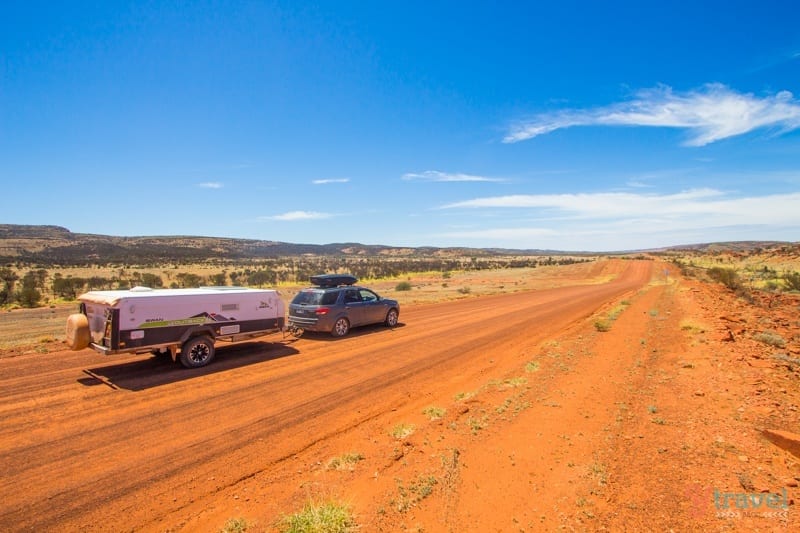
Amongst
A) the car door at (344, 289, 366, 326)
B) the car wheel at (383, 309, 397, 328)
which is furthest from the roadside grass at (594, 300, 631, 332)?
the car door at (344, 289, 366, 326)

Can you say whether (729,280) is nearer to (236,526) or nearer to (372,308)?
(372,308)

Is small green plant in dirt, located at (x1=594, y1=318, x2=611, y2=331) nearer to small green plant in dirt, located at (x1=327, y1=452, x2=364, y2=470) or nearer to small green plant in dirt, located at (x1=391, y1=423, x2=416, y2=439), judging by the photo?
small green plant in dirt, located at (x1=391, y1=423, x2=416, y2=439)

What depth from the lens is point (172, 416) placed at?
7.01 m

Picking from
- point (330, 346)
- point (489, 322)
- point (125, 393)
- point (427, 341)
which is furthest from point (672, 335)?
point (125, 393)

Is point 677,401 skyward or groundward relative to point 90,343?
groundward

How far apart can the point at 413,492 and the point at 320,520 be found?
1184 mm

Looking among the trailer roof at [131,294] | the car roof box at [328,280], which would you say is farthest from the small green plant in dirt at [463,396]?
the car roof box at [328,280]

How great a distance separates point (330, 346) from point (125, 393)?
5685mm

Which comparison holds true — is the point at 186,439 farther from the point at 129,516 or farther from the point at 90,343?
the point at 90,343

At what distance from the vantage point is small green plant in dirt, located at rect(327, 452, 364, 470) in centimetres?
539

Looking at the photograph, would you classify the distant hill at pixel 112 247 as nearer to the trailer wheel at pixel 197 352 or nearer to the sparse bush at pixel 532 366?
the trailer wheel at pixel 197 352

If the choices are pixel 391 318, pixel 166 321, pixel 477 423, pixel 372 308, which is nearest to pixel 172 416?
pixel 166 321

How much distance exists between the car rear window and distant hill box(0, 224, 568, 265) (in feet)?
257

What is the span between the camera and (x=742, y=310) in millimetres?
20078
